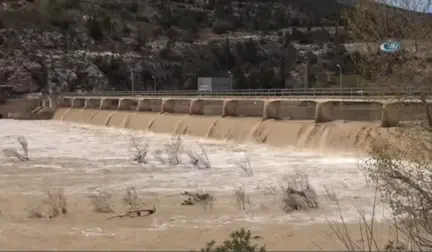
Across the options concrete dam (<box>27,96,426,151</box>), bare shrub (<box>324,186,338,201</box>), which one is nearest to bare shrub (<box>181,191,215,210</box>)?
bare shrub (<box>324,186,338,201</box>)

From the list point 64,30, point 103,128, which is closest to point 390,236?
point 103,128

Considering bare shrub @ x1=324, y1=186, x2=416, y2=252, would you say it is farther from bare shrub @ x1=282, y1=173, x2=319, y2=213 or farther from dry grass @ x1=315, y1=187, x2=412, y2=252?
bare shrub @ x1=282, y1=173, x2=319, y2=213

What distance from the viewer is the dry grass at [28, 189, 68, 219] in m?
13.4

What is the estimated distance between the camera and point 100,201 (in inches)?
588

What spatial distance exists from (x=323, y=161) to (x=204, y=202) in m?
11.4

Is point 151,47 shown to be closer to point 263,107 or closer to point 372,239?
point 263,107

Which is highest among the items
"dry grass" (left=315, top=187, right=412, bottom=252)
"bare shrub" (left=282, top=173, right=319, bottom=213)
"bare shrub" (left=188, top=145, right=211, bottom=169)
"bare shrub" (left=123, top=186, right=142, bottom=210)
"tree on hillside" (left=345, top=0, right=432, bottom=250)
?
"tree on hillside" (left=345, top=0, right=432, bottom=250)

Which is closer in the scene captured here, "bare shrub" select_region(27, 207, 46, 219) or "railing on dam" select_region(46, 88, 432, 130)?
"bare shrub" select_region(27, 207, 46, 219)

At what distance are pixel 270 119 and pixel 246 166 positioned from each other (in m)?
14.4

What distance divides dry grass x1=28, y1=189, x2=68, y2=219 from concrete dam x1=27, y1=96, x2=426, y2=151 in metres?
7.75

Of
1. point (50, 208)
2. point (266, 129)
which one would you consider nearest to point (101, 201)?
point (50, 208)

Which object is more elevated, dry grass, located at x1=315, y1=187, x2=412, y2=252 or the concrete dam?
dry grass, located at x1=315, y1=187, x2=412, y2=252

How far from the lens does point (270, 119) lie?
125 feet

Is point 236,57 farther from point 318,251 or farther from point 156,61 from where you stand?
point 318,251
